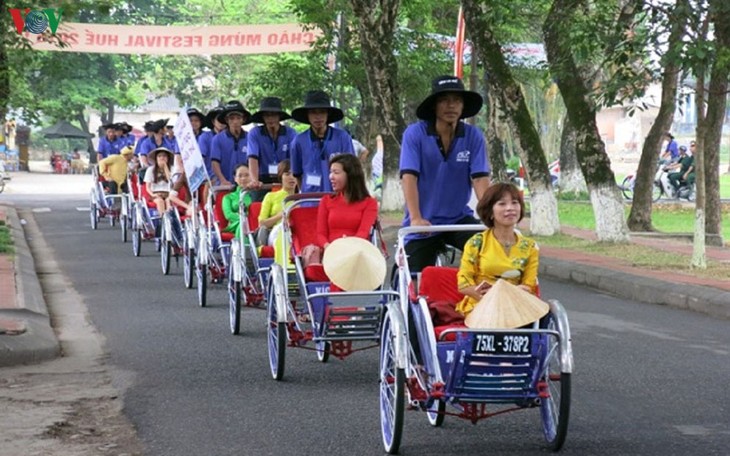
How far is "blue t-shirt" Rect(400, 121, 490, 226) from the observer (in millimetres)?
9070

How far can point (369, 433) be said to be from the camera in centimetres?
769

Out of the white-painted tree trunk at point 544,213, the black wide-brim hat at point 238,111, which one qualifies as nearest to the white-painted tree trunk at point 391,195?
the white-painted tree trunk at point 544,213

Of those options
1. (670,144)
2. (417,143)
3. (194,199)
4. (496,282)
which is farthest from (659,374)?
(670,144)

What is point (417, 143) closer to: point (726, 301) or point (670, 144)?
point (726, 301)

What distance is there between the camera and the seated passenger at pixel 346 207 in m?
10.2

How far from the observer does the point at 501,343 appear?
6758mm

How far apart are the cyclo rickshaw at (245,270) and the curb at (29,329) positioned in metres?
1.46

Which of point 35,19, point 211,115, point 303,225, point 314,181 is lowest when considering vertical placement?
point 303,225

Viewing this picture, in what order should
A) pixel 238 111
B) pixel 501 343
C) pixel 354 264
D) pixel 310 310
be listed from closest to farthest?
pixel 501 343 < pixel 354 264 < pixel 310 310 < pixel 238 111

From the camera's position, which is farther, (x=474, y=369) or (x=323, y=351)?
(x=323, y=351)

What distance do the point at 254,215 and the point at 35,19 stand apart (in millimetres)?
9836

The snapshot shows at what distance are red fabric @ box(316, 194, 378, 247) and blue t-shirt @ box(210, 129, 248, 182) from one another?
6438 mm

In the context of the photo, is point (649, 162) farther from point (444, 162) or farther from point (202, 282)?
point (444, 162)

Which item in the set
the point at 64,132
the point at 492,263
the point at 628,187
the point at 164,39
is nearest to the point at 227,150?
the point at 492,263
